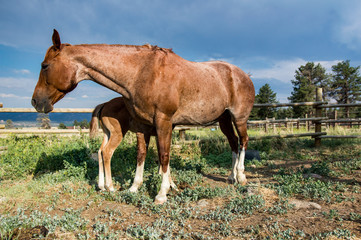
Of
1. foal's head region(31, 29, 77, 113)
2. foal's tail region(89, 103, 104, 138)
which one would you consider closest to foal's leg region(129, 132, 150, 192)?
foal's tail region(89, 103, 104, 138)

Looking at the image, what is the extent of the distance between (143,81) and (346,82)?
4644 cm

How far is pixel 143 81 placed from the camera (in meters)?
3.30

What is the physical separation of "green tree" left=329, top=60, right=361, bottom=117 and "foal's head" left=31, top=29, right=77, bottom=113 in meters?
46.1

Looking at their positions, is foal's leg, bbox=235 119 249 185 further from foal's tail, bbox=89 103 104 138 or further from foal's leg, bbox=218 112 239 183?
foal's tail, bbox=89 103 104 138

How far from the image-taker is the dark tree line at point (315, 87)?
37969mm

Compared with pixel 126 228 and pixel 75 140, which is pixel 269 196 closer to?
pixel 126 228

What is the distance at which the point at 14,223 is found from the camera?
2.45 metres

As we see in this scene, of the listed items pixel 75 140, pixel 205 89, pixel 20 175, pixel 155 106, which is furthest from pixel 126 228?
pixel 75 140

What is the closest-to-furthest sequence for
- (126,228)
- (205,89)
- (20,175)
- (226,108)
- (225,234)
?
1. (225,234)
2. (126,228)
3. (205,89)
4. (226,108)
5. (20,175)

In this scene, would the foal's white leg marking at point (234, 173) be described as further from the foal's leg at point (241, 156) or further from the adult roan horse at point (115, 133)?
the adult roan horse at point (115, 133)

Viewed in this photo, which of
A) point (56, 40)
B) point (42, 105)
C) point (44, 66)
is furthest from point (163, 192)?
point (56, 40)

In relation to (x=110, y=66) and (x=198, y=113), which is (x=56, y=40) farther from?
(x=198, y=113)

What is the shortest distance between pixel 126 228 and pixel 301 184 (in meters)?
3.07

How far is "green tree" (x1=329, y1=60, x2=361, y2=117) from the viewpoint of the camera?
3831cm
